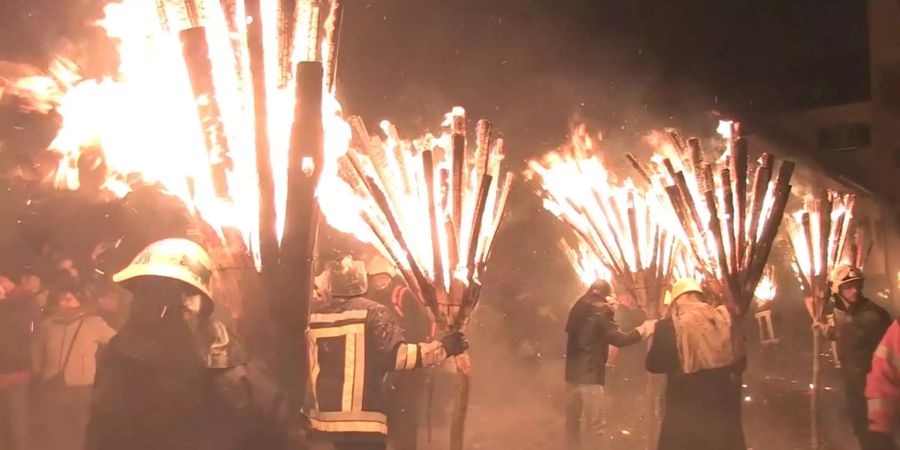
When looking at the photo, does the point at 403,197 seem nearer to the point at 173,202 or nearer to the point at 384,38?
the point at 173,202

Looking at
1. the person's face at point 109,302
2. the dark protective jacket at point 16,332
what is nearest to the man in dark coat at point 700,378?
the person's face at point 109,302

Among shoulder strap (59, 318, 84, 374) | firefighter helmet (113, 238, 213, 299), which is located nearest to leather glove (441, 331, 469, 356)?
firefighter helmet (113, 238, 213, 299)

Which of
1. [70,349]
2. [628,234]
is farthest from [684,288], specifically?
[70,349]

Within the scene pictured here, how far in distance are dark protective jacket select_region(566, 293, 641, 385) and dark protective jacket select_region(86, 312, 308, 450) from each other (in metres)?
4.01

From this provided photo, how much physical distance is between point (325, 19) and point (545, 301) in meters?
11.0

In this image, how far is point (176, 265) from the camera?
10.7 feet

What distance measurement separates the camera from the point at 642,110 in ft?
44.2

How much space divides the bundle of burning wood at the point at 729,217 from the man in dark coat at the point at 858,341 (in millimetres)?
1455

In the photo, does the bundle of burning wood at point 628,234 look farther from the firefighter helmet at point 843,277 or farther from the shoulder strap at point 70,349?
the shoulder strap at point 70,349

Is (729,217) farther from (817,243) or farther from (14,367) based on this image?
(14,367)

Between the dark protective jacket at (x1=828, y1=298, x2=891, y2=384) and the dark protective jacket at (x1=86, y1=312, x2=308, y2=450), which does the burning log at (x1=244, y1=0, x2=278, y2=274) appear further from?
the dark protective jacket at (x1=828, y1=298, x2=891, y2=384)

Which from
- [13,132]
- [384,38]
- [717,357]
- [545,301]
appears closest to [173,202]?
[13,132]

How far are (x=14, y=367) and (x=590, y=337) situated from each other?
457 cm

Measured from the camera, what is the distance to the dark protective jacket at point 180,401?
3.04m
